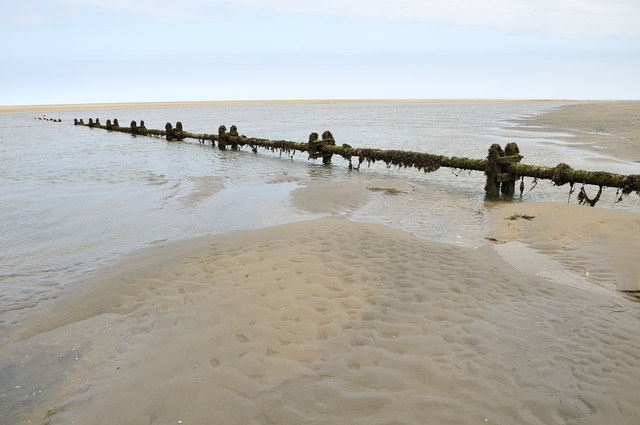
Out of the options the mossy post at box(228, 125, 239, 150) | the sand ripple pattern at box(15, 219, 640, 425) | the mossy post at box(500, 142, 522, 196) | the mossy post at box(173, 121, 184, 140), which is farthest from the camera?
the mossy post at box(173, 121, 184, 140)

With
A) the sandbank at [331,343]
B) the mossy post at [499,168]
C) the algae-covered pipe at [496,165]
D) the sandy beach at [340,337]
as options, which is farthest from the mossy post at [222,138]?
the sandbank at [331,343]

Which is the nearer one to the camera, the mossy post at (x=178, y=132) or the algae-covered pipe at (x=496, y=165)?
the algae-covered pipe at (x=496, y=165)

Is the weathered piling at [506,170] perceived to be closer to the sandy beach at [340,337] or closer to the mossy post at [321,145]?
the mossy post at [321,145]

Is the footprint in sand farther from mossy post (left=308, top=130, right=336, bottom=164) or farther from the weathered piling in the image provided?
mossy post (left=308, top=130, right=336, bottom=164)

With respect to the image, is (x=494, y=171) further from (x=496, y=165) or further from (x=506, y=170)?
(x=506, y=170)

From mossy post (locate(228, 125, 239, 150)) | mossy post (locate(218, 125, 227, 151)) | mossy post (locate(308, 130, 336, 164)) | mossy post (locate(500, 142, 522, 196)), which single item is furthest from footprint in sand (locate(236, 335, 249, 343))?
mossy post (locate(218, 125, 227, 151))

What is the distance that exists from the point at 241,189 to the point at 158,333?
7754 millimetres

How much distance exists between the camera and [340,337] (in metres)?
3.54

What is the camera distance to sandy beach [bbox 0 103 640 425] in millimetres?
2699

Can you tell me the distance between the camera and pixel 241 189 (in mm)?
11172


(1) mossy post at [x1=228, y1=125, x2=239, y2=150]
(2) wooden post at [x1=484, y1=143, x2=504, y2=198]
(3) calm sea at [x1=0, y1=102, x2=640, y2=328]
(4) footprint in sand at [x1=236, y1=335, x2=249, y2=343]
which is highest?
(1) mossy post at [x1=228, y1=125, x2=239, y2=150]

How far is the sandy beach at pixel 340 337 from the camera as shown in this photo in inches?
106

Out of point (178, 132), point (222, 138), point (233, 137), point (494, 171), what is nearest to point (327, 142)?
point (233, 137)

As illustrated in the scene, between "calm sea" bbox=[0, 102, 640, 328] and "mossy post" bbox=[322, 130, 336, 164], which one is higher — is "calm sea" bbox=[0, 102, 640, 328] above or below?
below
